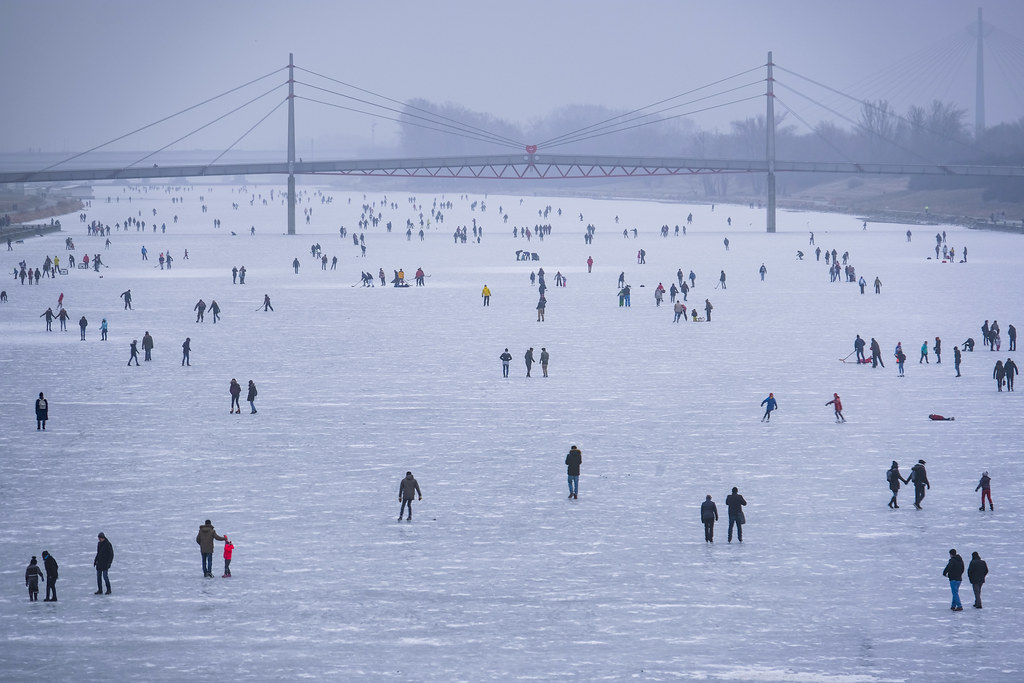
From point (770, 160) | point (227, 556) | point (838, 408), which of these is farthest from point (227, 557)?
point (770, 160)

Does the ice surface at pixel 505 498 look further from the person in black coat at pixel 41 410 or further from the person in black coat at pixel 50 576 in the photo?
the person in black coat at pixel 41 410

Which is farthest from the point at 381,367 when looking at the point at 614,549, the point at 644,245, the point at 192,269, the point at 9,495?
the point at 644,245

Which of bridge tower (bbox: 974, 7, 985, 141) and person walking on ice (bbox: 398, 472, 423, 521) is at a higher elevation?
bridge tower (bbox: 974, 7, 985, 141)

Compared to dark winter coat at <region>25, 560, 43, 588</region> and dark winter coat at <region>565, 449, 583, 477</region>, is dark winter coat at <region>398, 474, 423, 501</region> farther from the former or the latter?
dark winter coat at <region>25, 560, 43, 588</region>

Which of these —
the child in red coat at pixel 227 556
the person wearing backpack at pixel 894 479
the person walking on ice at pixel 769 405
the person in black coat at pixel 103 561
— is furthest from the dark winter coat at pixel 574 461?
the person walking on ice at pixel 769 405

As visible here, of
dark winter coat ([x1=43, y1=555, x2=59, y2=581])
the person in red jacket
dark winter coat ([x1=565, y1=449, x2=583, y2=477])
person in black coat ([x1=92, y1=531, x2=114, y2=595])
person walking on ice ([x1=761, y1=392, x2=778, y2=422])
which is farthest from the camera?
person walking on ice ([x1=761, y1=392, x2=778, y2=422])

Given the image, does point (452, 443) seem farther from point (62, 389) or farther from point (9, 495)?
point (62, 389)

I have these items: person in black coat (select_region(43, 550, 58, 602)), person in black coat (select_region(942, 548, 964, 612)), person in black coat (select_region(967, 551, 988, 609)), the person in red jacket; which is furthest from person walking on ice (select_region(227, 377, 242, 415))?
person in black coat (select_region(967, 551, 988, 609))

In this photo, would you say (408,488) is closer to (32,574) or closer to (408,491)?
(408,491)
